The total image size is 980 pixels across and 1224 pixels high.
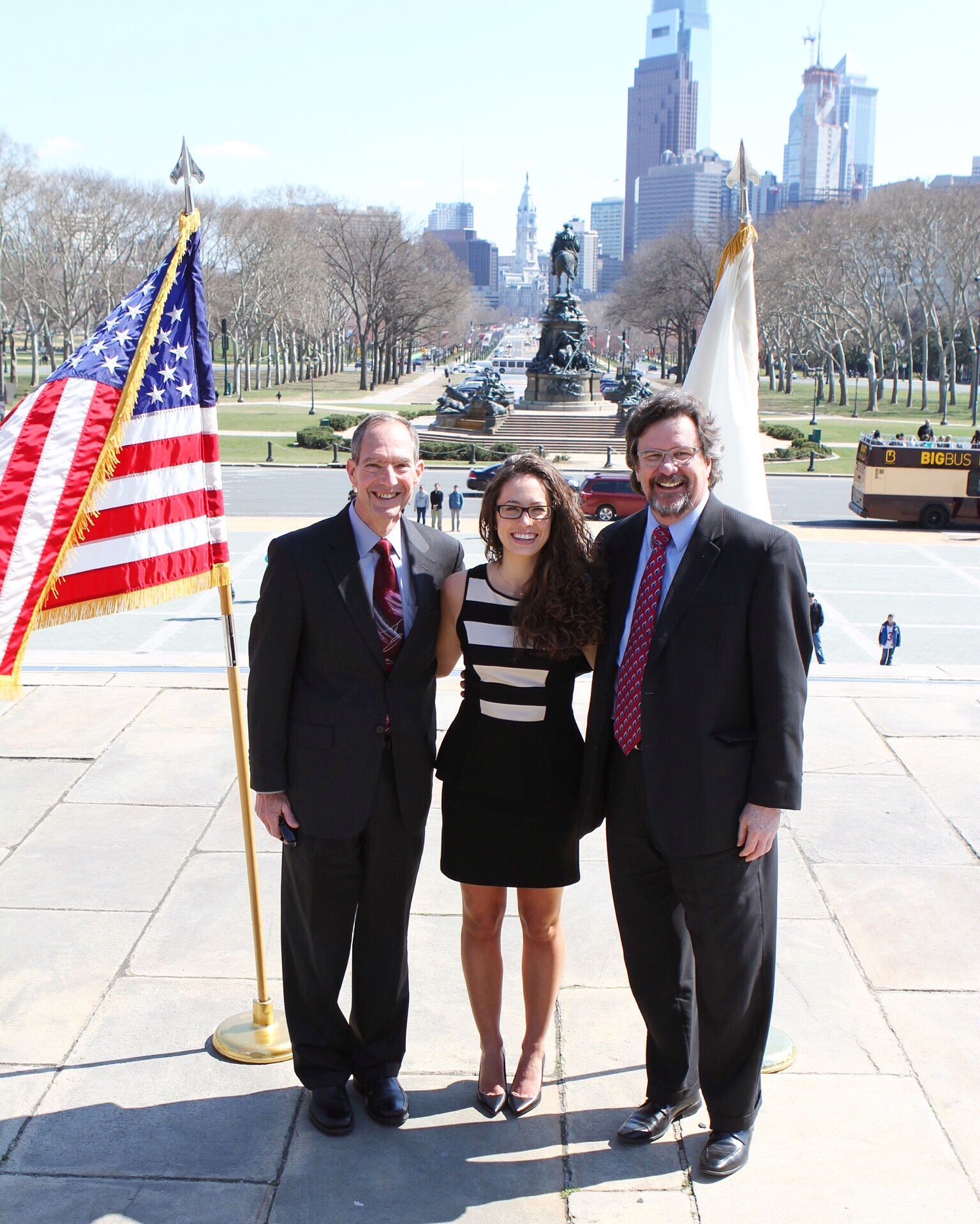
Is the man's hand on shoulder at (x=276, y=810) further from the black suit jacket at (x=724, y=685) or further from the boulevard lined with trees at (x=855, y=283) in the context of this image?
the boulevard lined with trees at (x=855, y=283)

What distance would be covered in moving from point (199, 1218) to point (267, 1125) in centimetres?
49

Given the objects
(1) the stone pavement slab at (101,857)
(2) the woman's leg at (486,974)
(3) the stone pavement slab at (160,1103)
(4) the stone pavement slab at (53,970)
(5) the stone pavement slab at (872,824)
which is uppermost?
(2) the woman's leg at (486,974)

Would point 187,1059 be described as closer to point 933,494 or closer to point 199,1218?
point 199,1218

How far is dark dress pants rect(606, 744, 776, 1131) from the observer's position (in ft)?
11.9

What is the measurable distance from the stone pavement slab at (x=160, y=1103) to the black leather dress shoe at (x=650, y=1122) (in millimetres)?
1132

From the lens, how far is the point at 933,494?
2756cm

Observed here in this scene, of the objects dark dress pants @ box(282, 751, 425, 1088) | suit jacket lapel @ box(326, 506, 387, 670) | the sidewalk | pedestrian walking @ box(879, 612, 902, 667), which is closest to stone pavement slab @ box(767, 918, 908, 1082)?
the sidewalk

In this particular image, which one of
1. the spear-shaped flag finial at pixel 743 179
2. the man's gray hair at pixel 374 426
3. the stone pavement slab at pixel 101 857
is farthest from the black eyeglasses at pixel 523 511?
the stone pavement slab at pixel 101 857

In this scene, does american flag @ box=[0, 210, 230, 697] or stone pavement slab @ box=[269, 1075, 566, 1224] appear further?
american flag @ box=[0, 210, 230, 697]

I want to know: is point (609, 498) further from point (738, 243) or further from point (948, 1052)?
point (948, 1052)

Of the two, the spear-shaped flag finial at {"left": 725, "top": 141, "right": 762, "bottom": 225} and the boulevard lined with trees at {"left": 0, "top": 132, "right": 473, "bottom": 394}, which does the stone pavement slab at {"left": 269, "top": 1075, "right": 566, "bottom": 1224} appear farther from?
the boulevard lined with trees at {"left": 0, "top": 132, "right": 473, "bottom": 394}

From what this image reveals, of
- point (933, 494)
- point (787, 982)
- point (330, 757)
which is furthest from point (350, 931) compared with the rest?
point (933, 494)

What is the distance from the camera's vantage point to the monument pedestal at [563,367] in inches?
1909

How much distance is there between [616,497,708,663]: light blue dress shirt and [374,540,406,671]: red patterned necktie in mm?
732
